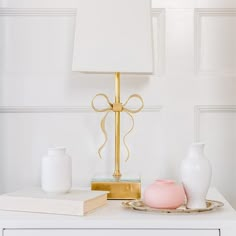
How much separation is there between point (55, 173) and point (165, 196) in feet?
0.85

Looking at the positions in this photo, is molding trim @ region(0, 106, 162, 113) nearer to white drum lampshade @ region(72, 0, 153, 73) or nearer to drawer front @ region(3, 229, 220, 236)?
white drum lampshade @ region(72, 0, 153, 73)

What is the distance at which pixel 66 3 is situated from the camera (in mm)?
1586

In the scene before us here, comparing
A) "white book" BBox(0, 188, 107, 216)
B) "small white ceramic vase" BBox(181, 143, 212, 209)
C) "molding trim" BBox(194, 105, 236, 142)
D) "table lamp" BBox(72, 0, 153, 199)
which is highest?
"table lamp" BBox(72, 0, 153, 199)

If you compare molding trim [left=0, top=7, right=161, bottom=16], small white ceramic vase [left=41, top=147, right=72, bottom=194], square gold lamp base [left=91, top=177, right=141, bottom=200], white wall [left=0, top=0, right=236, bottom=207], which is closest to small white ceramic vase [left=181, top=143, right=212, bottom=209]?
square gold lamp base [left=91, top=177, right=141, bottom=200]

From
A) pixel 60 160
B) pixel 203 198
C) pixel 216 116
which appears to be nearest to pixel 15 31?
pixel 60 160

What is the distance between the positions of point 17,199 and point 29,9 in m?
0.66

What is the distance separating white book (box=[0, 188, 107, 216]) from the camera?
112cm

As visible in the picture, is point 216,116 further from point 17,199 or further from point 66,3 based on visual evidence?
point 17,199

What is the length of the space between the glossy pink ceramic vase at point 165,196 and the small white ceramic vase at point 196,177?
2 cm

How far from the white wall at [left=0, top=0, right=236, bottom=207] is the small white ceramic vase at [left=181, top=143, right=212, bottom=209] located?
382mm

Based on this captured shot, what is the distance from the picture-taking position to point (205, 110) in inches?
61.9

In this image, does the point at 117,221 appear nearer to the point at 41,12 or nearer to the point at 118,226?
the point at 118,226

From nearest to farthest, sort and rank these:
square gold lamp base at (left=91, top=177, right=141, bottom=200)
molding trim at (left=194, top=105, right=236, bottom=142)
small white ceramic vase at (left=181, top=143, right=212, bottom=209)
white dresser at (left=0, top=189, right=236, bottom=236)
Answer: white dresser at (left=0, top=189, right=236, bottom=236)
small white ceramic vase at (left=181, top=143, right=212, bottom=209)
square gold lamp base at (left=91, top=177, right=141, bottom=200)
molding trim at (left=194, top=105, right=236, bottom=142)

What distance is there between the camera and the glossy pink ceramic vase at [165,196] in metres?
1.15
